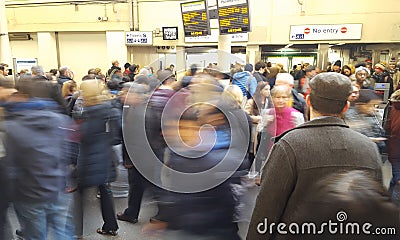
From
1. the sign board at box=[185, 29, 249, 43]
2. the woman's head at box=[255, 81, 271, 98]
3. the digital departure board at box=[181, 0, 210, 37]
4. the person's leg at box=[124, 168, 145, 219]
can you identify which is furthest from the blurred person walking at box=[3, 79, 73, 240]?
the sign board at box=[185, 29, 249, 43]

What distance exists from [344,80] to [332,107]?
11cm

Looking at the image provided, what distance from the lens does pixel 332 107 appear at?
122 centimetres

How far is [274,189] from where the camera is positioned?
1190mm

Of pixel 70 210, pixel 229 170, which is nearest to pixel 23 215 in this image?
pixel 70 210

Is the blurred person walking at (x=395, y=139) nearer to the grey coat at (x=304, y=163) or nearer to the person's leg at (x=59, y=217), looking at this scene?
the grey coat at (x=304, y=163)

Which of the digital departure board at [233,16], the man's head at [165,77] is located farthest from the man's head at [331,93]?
the digital departure board at [233,16]

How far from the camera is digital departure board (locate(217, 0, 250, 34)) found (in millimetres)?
5680

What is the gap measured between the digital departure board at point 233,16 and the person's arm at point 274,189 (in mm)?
4871

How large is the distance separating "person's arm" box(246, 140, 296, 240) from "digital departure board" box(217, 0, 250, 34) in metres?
4.87

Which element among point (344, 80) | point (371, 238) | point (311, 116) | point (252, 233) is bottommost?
point (252, 233)

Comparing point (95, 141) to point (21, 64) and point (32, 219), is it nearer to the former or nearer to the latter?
point (32, 219)

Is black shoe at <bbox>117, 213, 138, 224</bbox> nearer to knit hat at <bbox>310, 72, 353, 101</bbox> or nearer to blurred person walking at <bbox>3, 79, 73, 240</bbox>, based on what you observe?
blurred person walking at <bbox>3, 79, 73, 240</bbox>

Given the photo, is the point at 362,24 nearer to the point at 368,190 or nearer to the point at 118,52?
the point at 118,52

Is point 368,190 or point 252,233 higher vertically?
point 368,190
